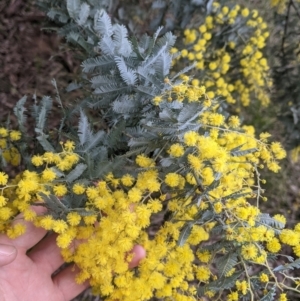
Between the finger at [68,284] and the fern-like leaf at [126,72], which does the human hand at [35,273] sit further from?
the fern-like leaf at [126,72]

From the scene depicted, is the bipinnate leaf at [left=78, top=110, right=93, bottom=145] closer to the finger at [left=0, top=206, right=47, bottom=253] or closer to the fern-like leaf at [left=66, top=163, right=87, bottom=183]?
the fern-like leaf at [left=66, top=163, right=87, bottom=183]

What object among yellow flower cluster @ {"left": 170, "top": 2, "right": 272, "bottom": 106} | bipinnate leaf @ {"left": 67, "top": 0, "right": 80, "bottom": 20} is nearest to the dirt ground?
yellow flower cluster @ {"left": 170, "top": 2, "right": 272, "bottom": 106}

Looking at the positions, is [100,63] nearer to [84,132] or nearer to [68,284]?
[84,132]

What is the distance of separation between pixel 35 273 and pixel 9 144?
478 mm

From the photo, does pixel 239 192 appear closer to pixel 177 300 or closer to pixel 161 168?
pixel 161 168

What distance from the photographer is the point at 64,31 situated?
5.87 ft

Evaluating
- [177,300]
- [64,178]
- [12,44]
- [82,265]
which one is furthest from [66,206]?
[12,44]

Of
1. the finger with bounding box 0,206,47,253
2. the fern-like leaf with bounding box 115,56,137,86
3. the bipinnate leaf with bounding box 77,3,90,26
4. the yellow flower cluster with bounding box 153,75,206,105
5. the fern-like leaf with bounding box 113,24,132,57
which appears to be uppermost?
the bipinnate leaf with bounding box 77,3,90,26

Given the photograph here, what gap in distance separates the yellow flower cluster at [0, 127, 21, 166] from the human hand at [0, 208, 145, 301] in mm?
256

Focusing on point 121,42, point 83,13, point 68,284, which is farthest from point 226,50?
point 68,284

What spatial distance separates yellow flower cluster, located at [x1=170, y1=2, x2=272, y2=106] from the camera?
7.03 feet

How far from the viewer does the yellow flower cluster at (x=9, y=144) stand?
1.49m

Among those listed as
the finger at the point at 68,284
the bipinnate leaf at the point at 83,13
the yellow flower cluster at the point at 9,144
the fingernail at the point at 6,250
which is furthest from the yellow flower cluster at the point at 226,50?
the fingernail at the point at 6,250

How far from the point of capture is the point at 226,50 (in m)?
2.31
